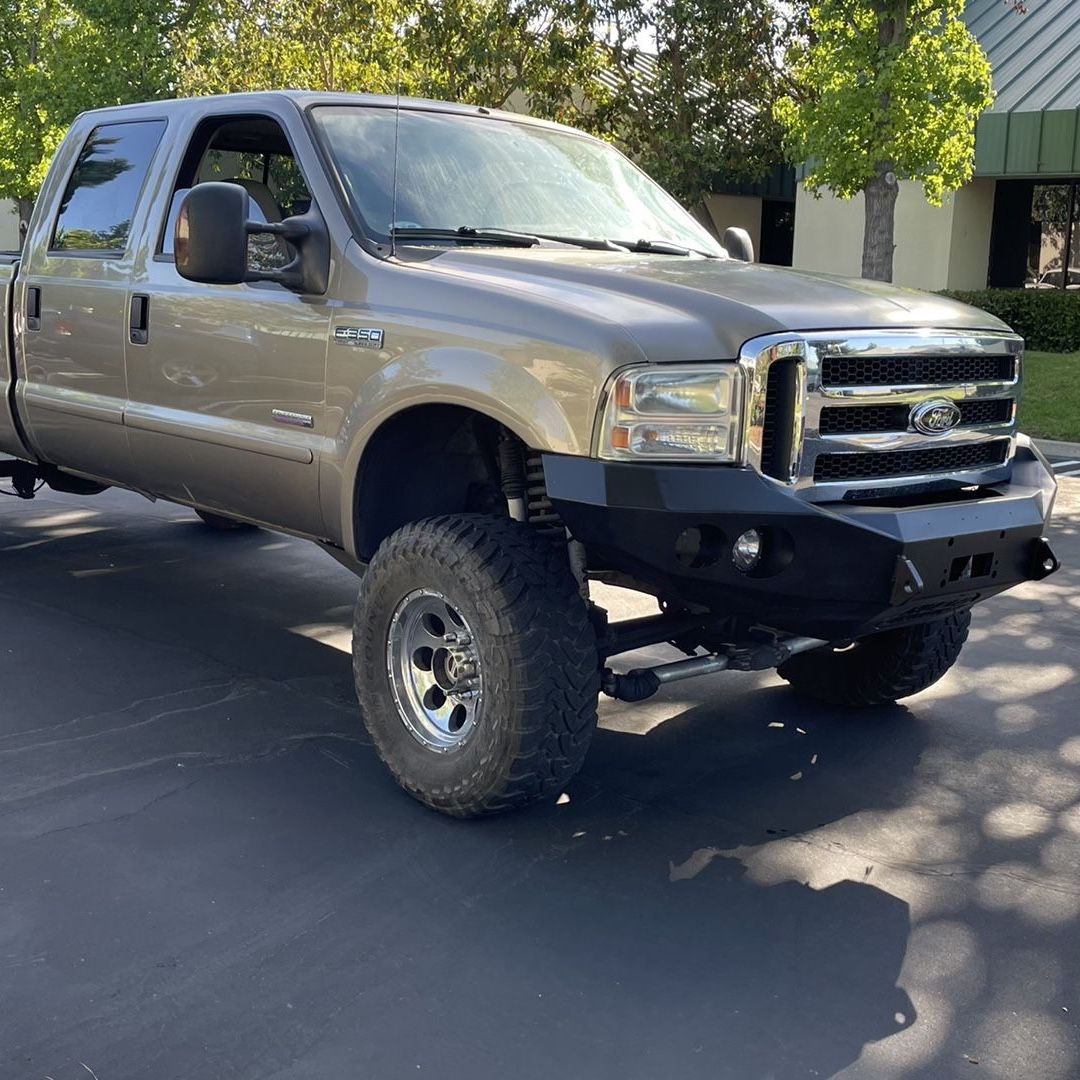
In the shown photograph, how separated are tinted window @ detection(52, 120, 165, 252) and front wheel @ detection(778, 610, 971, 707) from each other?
314cm

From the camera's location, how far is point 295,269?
4531 mm

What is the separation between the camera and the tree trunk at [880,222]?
16.0 m

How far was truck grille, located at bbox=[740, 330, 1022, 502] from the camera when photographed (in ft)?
12.1

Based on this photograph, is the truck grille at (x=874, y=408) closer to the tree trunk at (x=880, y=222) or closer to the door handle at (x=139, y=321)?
the door handle at (x=139, y=321)

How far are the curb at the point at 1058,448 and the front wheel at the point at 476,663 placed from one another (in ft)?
30.0

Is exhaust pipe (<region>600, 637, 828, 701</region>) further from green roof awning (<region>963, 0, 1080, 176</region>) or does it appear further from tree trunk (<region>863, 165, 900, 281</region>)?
green roof awning (<region>963, 0, 1080, 176</region>)

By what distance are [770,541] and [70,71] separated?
1981 centimetres

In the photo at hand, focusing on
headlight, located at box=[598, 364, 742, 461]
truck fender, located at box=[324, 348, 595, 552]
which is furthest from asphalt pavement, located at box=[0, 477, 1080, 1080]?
headlight, located at box=[598, 364, 742, 461]

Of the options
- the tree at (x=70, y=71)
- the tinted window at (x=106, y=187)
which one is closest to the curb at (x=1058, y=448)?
the tinted window at (x=106, y=187)

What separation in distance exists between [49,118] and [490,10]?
6946 millimetres

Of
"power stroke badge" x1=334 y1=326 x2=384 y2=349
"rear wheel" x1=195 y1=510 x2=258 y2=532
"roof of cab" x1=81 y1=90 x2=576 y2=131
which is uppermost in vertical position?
"roof of cab" x1=81 y1=90 x2=576 y2=131

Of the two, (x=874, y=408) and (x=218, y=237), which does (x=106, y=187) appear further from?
(x=874, y=408)

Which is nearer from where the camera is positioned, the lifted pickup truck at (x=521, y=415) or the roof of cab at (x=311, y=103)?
the lifted pickup truck at (x=521, y=415)

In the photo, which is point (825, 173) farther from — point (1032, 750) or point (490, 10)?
point (1032, 750)
